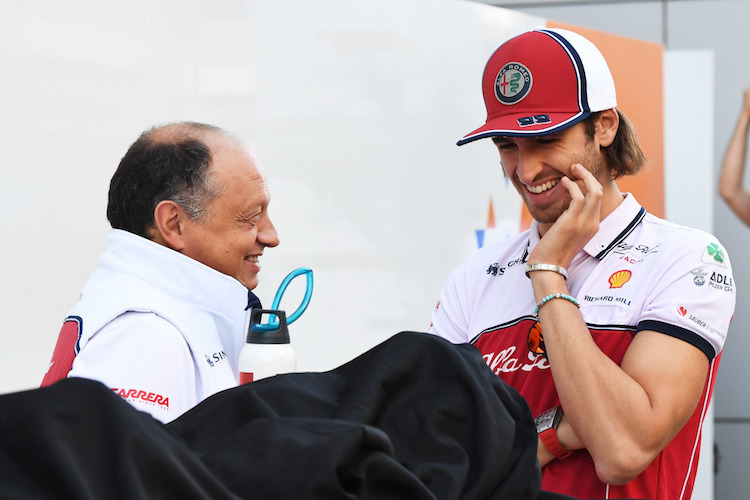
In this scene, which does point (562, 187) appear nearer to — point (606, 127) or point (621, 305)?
point (606, 127)

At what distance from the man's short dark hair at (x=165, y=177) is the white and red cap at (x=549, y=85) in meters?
0.48

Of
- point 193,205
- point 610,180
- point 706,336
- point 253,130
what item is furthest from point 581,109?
point 253,130

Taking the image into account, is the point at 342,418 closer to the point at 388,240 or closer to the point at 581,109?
the point at 581,109

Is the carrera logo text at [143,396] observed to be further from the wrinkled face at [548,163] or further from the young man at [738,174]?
the young man at [738,174]

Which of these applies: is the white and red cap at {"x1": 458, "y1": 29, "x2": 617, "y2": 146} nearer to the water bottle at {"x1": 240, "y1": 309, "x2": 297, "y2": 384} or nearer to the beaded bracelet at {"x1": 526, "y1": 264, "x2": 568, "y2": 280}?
the beaded bracelet at {"x1": 526, "y1": 264, "x2": 568, "y2": 280}

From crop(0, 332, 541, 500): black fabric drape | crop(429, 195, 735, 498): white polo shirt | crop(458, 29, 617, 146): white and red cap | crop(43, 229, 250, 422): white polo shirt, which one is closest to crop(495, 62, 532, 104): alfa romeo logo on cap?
crop(458, 29, 617, 146): white and red cap

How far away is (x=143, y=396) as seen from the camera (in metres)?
1.24

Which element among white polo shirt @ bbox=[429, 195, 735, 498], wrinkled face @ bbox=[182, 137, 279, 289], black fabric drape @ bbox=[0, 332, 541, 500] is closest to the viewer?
black fabric drape @ bbox=[0, 332, 541, 500]

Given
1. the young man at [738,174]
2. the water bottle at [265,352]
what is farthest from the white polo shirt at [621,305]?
→ the young man at [738,174]

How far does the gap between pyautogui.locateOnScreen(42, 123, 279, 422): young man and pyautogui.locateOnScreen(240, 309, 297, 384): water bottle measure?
0.30ft

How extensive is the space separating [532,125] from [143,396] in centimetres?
76

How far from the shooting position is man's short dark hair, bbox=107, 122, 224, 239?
146 cm

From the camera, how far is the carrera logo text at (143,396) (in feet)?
4.04

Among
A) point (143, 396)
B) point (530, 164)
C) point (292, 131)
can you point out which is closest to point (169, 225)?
point (143, 396)
